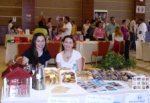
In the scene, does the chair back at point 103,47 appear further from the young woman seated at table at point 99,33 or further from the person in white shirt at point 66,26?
the person in white shirt at point 66,26

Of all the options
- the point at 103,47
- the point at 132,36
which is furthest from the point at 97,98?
the point at 132,36

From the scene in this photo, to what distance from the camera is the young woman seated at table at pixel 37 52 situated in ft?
13.2

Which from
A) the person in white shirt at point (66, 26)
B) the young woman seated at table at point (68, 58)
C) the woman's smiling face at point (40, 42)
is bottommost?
→ the young woman seated at table at point (68, 58)

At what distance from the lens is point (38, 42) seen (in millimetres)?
4047

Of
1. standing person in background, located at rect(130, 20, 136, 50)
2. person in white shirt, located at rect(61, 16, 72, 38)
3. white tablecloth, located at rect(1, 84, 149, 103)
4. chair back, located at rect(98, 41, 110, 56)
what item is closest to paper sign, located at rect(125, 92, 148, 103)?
white tablecloth, located at rect(1, 84, 149, 103)

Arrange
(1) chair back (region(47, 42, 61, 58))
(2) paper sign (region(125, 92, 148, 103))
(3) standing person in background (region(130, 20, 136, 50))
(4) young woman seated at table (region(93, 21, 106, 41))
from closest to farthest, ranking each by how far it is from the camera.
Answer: (2) paper sign (region(125, 92, 148, 103)) < (1) chair back (region(47, 42, 61, 58)) < (4) young woman seated at table (region(93, 21, 106, 41)) < (3) standing person in background (region(130, 20, 136, 50))

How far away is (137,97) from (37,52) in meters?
1.92

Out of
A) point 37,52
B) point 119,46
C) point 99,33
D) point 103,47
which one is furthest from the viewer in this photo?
point 99,33

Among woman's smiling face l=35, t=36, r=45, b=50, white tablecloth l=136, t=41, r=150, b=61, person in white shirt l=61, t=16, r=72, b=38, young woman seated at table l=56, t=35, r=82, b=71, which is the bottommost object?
white tablecloth l=136, t=41, r=150, b=61

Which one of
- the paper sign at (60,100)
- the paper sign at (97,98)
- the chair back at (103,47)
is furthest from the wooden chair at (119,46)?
the paper sign at (60,100)

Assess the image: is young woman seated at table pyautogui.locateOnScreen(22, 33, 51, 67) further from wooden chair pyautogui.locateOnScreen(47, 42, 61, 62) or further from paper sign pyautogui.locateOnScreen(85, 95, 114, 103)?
wooden chair pyautogui.locateOnScreen(47, 42, 61, 62)

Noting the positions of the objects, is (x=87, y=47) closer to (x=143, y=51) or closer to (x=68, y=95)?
(x=143, y=51)

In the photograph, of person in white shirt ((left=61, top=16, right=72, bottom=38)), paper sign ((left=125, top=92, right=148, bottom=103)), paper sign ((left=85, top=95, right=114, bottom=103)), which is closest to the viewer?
paper sign ((left=85, top=95, right=114, bottom=103))

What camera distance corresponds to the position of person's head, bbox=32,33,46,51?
158 inches
